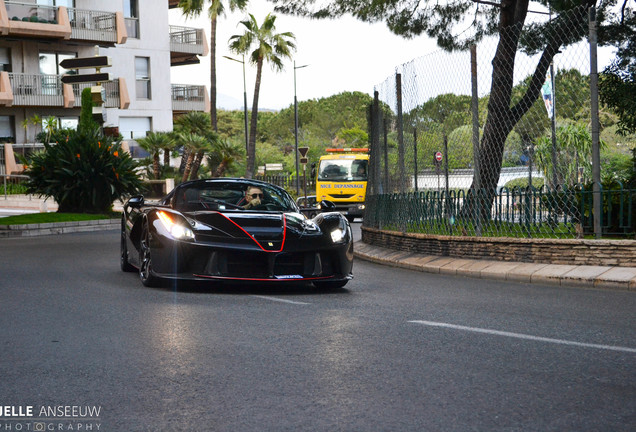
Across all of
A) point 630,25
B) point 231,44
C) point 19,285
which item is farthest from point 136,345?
point 231,44

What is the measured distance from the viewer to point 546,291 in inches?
376

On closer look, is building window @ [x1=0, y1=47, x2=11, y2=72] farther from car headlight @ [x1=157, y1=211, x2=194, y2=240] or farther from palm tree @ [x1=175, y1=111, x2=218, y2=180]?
car headlight @ [x1=157, y1=211, x2=194, y2=240]

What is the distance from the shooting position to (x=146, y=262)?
9742 mm

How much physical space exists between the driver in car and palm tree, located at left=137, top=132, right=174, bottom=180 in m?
33.3

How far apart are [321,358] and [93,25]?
4249 centimetres

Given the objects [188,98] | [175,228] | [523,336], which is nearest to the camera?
[523,336]

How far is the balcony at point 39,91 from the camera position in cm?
4079

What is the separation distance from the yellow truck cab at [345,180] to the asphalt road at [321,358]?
823 inches

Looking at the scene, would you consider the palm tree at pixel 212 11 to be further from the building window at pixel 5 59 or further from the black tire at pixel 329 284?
the black tire at pixel 329 284

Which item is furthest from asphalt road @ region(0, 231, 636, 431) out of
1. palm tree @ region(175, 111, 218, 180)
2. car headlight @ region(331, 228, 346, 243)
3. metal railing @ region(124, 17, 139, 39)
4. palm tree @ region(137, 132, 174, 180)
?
metal railing @ region(124, 17, 139, 39)

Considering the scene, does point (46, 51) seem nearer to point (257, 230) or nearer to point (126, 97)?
point (126, 97)

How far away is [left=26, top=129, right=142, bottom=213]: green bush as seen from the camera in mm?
27234

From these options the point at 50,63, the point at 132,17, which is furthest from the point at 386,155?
the point at 132,17

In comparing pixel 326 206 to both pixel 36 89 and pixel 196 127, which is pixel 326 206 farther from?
pixel 196 127
